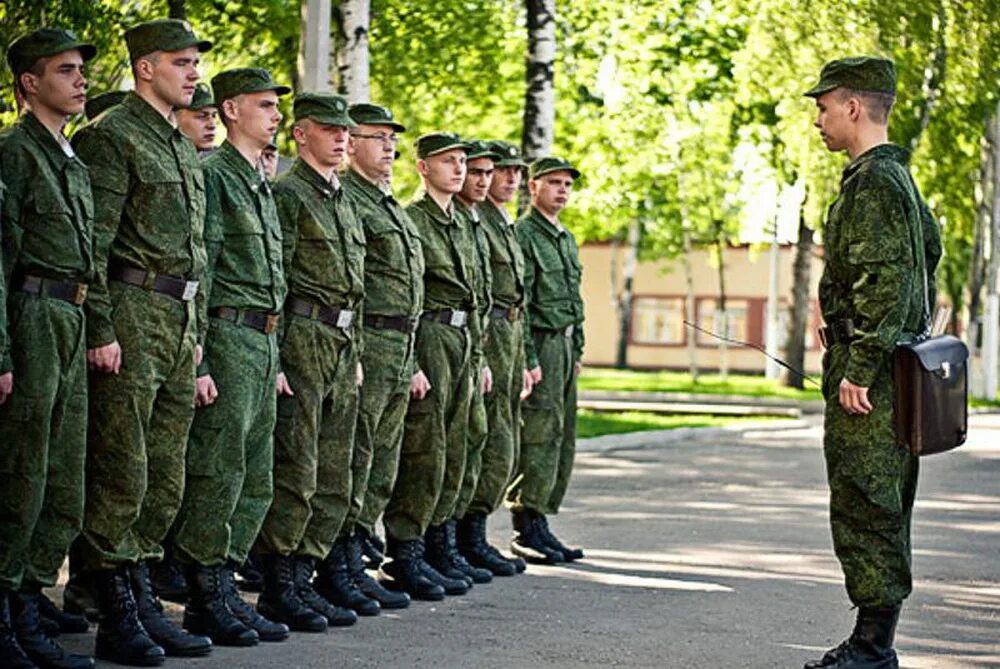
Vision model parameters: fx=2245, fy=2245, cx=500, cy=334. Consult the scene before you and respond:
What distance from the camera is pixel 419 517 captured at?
12.0 metres

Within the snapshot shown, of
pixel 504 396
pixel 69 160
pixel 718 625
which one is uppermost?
pixel 69 160

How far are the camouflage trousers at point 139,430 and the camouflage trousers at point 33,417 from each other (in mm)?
362

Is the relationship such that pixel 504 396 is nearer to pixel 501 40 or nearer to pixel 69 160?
pixel 69 160

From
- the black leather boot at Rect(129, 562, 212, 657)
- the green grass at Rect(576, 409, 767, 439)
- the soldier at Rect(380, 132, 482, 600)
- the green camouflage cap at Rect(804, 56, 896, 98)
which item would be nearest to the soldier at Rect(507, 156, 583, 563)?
the soldier at Rect(380, 132, 482, 600)

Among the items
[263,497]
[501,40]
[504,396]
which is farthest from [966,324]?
[263,497]

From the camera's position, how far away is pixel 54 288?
8.74 metres

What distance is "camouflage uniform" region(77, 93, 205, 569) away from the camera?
919 centimetres

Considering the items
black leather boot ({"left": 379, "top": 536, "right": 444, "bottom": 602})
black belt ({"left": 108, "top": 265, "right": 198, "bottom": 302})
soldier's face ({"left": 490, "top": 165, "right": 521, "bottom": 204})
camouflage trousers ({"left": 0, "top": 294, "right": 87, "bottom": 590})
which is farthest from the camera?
soldier's face ({"left": 490, "top": 165, "right": 521, "bottom": 204})

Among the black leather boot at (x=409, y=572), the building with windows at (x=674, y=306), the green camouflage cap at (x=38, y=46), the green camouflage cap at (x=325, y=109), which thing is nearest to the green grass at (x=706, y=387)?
the building with windows at (x=674, y=306)

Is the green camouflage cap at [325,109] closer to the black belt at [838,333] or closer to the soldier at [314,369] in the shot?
the soldier at [314,369]

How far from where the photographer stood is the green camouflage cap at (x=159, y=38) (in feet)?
30.9

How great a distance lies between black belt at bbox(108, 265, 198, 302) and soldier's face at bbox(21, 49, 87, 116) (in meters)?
0.74

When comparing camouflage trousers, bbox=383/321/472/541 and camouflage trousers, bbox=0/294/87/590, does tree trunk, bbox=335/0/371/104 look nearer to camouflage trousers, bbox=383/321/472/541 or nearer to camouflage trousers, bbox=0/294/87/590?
camouflage trousers, bbox=383/321/472/541

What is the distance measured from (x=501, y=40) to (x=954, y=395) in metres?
19.7
